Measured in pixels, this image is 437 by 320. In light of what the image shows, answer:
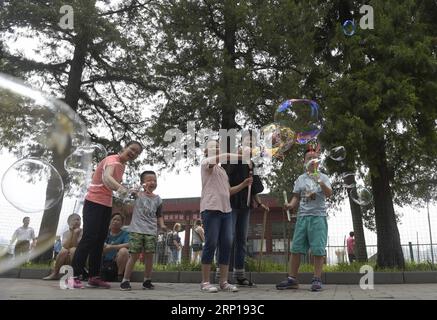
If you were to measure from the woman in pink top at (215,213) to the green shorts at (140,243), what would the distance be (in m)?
0.85

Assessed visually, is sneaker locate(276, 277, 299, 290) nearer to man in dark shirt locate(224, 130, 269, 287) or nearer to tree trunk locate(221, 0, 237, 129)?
man in dark shirt locate(224, 130, 269, 287)

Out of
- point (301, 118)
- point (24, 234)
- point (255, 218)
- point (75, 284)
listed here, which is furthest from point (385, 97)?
point (255, 218)

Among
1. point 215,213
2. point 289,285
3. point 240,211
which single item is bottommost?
point 289,285

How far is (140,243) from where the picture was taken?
545cm

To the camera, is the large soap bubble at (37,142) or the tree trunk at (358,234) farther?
the tree trunk at (358,234)

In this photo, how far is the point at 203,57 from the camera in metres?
10.6

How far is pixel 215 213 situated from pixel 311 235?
4.21 feet

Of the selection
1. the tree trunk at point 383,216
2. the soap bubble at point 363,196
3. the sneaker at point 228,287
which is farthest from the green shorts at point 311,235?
the tree trunk at point 383,216

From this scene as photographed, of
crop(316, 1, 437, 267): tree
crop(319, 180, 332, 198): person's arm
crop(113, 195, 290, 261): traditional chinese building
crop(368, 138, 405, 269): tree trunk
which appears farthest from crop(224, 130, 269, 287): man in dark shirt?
crop(113, 195, 290, 261): traditional chinese building

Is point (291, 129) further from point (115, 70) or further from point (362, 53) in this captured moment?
point (115, 70)

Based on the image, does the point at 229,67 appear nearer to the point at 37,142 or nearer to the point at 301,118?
the point at 301,118

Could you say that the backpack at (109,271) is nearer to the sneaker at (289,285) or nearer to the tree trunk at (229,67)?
the sneaker at (289,285)

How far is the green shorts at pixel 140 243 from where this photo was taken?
213 inches

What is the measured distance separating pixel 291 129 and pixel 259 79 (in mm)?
3784
